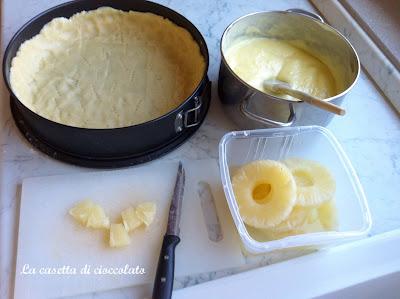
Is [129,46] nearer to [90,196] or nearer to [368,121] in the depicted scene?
[90,196]

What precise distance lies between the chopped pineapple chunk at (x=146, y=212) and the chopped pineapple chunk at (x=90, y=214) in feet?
0.14

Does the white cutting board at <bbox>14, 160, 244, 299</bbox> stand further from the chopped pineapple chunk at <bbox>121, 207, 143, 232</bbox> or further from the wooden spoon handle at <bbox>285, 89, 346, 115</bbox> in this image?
the wooden spoon handle at <bbox>285, 89, 346, 115</bbox>

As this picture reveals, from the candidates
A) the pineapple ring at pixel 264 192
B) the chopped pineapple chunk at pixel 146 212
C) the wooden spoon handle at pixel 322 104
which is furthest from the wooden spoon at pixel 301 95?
the chopped pineapple chunk at pixel 146 212

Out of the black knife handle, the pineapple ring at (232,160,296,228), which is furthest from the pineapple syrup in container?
the black knife handle

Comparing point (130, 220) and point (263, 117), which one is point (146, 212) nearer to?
point (130, 220)

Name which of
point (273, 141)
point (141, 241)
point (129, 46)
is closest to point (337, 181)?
point (273, 141)

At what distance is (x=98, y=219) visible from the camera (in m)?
0.59

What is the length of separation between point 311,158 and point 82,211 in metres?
0.34

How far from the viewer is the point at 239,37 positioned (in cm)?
75

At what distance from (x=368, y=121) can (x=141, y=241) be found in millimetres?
437

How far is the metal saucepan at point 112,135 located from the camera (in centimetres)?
61

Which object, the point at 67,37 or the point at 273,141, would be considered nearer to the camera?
the point at 273,141

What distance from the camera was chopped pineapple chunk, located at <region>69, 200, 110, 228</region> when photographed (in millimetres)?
584

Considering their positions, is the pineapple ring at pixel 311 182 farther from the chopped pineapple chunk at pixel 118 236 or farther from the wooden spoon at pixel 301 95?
the chopped pineapple chunk at pixel 118 236
